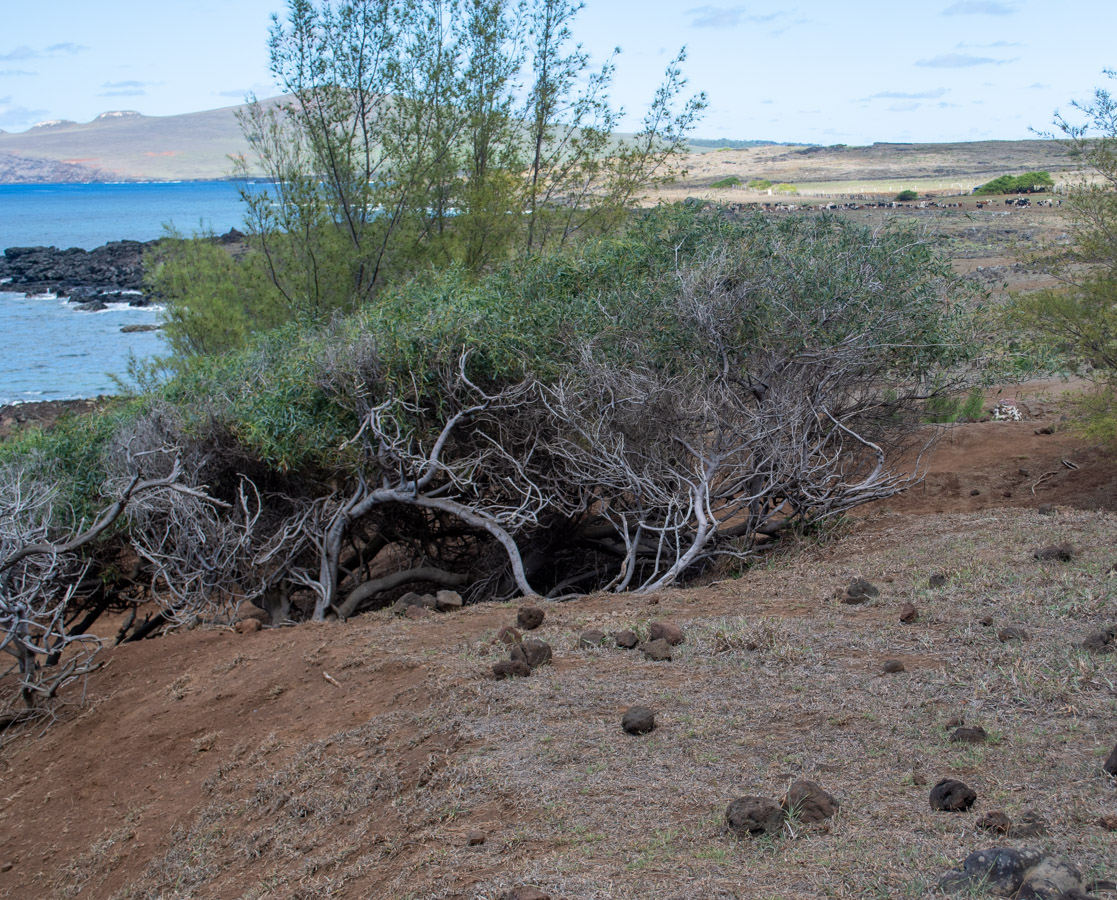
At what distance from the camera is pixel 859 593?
230 inches

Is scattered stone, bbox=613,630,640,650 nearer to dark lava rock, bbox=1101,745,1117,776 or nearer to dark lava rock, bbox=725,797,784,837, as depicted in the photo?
dark lava rock, bbox=725,797,784,837

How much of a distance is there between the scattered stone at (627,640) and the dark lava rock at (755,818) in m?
2.06

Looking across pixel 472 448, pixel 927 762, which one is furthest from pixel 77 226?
pixel 927 762

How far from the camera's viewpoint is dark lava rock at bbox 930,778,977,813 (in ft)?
10.5

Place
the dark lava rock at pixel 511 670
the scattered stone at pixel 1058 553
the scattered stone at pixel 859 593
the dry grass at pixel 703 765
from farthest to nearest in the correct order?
1. the scattered stone at pixel 1058 553
2. the scattered stone at pixel 859 593
3. the dark lava rock at pixel 511 670
4. the dry grass at pixel 703 765

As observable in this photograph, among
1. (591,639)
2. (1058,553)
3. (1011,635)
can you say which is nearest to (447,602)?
(591,639)

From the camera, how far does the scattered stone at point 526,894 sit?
2928 millimetres

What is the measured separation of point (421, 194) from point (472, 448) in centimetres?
694

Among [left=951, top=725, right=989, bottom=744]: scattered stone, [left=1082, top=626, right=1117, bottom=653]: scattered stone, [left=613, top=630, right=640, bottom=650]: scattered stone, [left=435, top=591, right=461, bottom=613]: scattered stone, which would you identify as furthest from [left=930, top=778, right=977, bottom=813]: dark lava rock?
[left=435, top=591, right=461, bottom=613]: scattered stone

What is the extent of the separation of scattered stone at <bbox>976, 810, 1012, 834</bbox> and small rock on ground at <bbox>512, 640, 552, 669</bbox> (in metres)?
2.51

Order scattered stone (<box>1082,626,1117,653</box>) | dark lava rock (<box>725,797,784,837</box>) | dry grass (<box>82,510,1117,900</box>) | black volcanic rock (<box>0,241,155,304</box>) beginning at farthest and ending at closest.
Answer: black volcanic rock (<box>0,241,155,304</box>) → scattered stone (<box>1082,626,1117,653</box>) → dark lava rock (<box>725,797,784,837</box>) → dry grass (<box>82,510,1117,900</box>)

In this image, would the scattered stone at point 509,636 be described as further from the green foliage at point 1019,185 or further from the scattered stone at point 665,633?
the green foliage at point 1019,185

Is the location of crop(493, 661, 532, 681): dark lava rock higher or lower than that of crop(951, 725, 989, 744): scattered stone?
lower

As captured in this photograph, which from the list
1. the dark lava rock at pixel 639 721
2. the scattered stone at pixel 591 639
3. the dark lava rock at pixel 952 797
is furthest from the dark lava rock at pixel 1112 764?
the scattered stone at pixel 591 639
